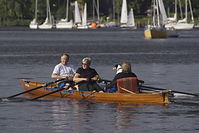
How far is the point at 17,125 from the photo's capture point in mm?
23484

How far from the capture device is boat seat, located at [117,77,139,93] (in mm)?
27281

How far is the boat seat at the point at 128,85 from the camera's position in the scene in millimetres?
27281

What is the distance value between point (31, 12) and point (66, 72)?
16773cm

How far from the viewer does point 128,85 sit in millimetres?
27484

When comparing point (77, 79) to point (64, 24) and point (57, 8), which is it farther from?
point (57, 8)

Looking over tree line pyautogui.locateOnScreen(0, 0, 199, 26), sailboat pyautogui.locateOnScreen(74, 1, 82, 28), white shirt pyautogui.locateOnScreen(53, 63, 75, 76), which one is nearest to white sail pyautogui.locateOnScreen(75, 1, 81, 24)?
sailboat pyautogui.locateOnScreen(74, 1, 82, 28)

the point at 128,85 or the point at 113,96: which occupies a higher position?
the point at 128,85

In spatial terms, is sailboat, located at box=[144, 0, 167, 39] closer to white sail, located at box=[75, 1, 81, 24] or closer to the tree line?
white sail, located at box=[75, 1, 81, 24]

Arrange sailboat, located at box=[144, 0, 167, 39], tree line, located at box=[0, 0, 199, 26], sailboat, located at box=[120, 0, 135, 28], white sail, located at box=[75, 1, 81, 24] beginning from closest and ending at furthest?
sailboat, located at box=[144, 0, 167, 39], sailboat, located at box=[120, 0, 135, 28], white sail, located at box=[75, 1, 81, 24], tree line, located at box=[0, 0, 199, 26]

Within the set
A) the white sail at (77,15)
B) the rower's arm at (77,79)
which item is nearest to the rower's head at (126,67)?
the rower's arm at (77,79)

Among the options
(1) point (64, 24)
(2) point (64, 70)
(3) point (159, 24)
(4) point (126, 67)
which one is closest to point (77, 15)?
(1) point (64, 24)

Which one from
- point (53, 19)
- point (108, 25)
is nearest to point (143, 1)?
point (108, 25)

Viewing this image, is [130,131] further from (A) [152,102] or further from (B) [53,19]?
(B) [53,19]

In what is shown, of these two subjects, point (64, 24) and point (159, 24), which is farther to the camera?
point (64, 24)
